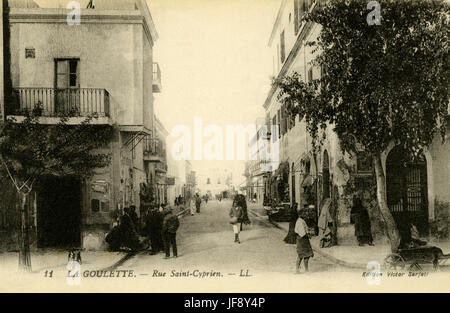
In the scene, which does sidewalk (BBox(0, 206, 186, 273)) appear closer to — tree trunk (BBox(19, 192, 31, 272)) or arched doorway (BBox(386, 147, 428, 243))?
tree trunk (BBox(19, 192, 31, 272))

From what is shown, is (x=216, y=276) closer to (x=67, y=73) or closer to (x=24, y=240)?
(x=24, y=240)

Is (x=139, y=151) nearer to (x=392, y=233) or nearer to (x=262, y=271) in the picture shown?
(x=262, y=271)

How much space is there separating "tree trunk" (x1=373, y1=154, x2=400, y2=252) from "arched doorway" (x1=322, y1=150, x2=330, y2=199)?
5.79 ft

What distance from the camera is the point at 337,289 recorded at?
863cm

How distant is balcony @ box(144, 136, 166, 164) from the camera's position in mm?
10523

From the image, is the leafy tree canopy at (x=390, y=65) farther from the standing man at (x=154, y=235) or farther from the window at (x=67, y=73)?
the window at (x=67, y=73)

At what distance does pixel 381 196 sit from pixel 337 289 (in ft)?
6.97

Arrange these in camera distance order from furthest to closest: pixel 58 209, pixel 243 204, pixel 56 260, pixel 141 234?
pixel 243 204 < pixel 58 209 < pixel 141 234 < pixel 56 260

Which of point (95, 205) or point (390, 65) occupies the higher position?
point (390, 65)

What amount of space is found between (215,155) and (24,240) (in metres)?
3.57

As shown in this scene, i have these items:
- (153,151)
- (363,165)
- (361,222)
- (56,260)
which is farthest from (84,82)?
(361,222)

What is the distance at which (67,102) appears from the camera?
10070 millimetres

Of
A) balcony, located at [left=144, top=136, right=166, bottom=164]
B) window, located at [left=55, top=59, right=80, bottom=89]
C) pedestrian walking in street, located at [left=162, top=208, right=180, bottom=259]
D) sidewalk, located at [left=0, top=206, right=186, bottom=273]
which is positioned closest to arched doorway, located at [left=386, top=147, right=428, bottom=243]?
pedestrian walking in street, located at [left=162, top=208, right=180, bottom=259]

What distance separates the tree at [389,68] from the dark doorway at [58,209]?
5.15 m
